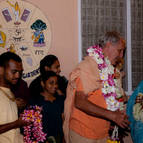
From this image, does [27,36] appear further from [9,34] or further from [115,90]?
[115,90]

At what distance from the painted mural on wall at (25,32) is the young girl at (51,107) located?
110 cm

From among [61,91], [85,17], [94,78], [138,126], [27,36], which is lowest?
[138,126]

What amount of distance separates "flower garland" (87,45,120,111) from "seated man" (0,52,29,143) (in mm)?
805

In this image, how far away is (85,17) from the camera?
184 inches

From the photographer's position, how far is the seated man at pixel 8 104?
2221mm

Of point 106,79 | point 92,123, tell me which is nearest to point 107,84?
point 106,79

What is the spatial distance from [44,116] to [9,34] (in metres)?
1.82

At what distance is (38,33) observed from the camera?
14.8 ft

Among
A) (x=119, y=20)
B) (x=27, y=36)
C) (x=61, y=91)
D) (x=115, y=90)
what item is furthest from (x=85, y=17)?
(x=115, y=90)

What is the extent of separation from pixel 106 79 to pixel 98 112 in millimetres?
543

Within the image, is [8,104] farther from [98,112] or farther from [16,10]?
[16,10]

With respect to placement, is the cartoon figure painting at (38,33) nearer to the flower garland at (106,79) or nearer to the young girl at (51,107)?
the young girl at (51,107)

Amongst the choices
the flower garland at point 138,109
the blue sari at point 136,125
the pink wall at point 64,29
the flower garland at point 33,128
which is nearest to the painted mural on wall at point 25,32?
the pink wall at point 64,29

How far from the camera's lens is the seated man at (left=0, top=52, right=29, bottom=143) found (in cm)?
222
